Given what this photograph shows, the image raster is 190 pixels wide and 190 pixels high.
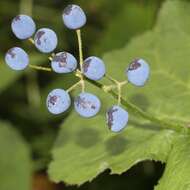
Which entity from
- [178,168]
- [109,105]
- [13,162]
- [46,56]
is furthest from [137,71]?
[46,56]

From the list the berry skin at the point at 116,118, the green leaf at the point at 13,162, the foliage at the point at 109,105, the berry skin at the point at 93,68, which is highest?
the berry skin at the point at 93,68

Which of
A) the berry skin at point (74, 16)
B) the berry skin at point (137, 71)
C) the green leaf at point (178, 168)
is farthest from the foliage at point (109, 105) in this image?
the berry skin at point (74, 16)

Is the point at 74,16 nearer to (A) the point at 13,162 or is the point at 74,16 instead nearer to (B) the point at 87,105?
(B) the point at 87,105

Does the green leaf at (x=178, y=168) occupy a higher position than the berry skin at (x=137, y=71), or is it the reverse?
the berry skin at (x=137, y=71)

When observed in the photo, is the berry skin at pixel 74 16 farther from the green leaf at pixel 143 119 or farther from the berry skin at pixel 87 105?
the green leaf at pixel 143 119

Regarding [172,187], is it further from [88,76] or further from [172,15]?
[172,15]

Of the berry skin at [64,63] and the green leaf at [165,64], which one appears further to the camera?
the green leaf at [165,64]

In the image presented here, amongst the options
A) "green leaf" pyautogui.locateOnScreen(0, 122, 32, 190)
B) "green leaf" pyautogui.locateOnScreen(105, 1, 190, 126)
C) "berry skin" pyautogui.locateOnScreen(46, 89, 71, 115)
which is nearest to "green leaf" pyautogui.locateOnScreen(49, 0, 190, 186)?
"green leaf" pyautogui.locateOnScreen(105, 1, 190, 126)

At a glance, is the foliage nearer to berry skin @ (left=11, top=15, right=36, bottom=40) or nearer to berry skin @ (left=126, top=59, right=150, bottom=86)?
berry skin @ (left=126, top=59, right=150, bottom=86)
